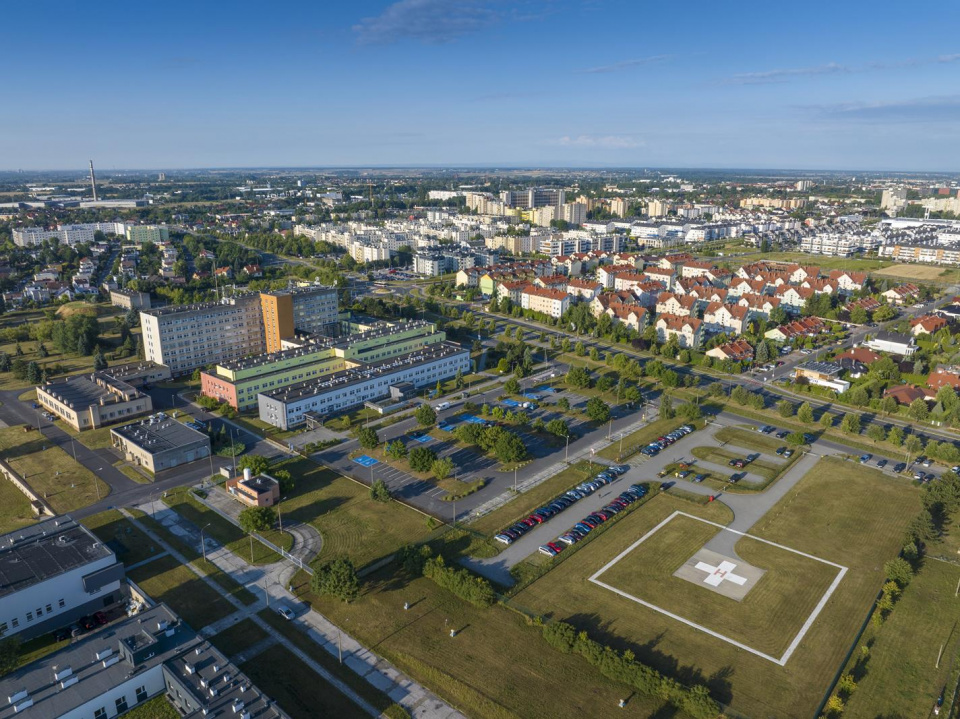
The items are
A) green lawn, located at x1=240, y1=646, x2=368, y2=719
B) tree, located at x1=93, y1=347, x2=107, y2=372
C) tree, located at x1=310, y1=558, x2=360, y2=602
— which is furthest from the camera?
tree, located at x1=93, y1=347, x2=107, y2=372

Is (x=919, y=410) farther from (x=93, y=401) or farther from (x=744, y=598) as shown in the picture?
(x=93, y=401)

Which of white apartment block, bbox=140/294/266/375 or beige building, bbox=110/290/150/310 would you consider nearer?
white apartment block, bbox=140/294/266/375

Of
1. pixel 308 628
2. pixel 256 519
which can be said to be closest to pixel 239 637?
pixel 308 628

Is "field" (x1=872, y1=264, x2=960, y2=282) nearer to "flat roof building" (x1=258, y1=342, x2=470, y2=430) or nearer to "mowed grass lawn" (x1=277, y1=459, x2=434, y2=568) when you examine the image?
"flat roof building" (x1=258, y1=342, x2=470, y2=430)

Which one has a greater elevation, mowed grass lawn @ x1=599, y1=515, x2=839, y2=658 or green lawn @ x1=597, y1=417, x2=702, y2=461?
green lawn @ x1=597, y1=417, x2=702, y2=461

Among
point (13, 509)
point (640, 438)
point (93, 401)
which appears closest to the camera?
point (13, 509)

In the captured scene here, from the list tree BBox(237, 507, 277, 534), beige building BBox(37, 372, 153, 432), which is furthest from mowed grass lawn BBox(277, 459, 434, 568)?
beige building BBox(37, 372, 153, 432)

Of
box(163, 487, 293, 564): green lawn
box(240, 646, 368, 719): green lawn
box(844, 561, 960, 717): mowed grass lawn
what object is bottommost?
box(844, 561, 960, 717): mowed grass lawn

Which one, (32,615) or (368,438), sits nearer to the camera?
(32,615)
